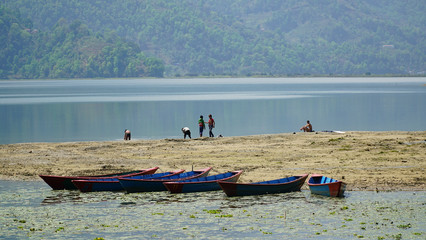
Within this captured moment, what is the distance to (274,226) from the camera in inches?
1076

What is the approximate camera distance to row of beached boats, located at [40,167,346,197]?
32.2 meters

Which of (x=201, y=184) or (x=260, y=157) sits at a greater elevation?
(x=260, y=157)

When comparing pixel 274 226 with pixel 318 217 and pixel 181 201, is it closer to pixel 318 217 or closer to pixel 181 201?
pixel 318 217

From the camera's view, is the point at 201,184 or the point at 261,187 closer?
the point at 261,187

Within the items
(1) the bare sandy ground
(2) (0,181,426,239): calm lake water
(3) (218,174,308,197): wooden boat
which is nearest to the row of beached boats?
(3) (218,174,308,197): wooden boat

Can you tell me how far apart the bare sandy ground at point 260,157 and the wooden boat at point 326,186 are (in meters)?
1.77

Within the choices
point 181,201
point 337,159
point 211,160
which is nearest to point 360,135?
point 337,159

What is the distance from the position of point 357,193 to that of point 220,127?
5139 cm

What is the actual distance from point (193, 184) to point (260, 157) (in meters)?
9.75

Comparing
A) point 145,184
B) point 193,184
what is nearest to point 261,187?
point 193,184

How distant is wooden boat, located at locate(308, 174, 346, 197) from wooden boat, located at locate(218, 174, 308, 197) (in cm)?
56

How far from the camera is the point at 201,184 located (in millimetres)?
33406

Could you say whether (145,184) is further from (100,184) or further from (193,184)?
(193,184)

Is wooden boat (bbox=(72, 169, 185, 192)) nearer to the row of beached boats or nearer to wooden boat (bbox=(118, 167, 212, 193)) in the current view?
the row of beached boats
